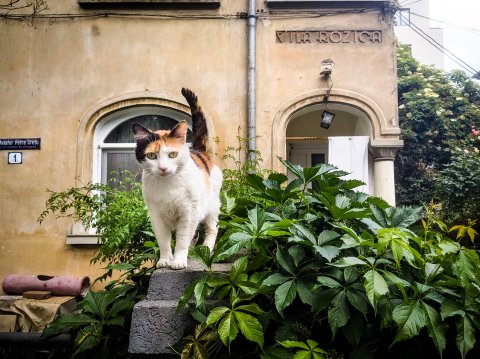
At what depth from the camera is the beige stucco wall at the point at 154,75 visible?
5.72 meters

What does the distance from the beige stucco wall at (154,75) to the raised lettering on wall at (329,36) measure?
2.8 inches

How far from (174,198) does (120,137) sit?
446 centimetres

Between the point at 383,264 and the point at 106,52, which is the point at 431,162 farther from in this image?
the point at 383,264

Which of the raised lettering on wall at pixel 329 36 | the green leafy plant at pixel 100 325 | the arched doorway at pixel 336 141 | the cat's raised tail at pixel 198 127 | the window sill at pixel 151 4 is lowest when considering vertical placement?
the green leafy plant at pixel 100 325

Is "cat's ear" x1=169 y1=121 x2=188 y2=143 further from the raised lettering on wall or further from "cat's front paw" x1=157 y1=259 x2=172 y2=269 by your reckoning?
the raised lettering on wall

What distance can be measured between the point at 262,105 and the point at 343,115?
2.35 metres

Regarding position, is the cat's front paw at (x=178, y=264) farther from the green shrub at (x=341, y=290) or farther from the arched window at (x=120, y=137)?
the arched window at (x=120, y=137)

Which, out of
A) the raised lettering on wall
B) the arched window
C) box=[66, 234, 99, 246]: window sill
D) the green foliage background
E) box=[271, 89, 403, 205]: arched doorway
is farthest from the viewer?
the green foliage background

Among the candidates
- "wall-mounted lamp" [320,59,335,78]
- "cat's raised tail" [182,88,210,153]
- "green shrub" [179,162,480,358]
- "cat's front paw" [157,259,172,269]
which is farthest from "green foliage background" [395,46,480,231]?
"cat's front paw" [157,259,172,269]

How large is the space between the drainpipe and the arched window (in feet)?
3.20

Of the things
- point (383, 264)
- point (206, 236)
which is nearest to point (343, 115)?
point (206, 236)

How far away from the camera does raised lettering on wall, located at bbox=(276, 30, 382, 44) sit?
586 centimetres

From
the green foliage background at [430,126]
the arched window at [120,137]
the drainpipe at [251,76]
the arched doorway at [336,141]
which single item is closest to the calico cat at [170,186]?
the arched doorway at [336,141]

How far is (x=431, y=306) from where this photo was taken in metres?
1.38
